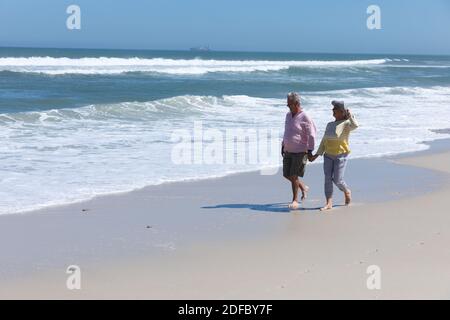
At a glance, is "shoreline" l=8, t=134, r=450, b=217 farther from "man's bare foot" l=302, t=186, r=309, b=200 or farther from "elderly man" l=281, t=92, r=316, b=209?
"elderly man" l=281, t=92, r=316, b=209

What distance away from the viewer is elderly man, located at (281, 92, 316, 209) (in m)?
7.48

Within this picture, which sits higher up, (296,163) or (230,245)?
(296,163)

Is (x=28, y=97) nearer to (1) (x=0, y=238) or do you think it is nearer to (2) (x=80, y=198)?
(2) (x=80, y=198)

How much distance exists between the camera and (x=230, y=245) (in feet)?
19.8

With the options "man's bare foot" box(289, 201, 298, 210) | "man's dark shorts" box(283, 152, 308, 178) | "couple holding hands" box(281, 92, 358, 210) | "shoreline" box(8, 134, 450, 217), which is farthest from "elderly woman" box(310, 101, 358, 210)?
"shoreline" box(8, 134, 450, 217)

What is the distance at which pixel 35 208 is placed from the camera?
7258 mm

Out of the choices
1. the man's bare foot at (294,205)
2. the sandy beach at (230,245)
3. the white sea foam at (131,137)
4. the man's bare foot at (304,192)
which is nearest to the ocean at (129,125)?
the white sea foam at (131,137)

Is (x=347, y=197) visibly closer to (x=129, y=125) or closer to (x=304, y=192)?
(x=304, y=192)

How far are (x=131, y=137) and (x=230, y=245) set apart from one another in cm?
766

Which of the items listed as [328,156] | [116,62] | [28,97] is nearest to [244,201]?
[328,156]

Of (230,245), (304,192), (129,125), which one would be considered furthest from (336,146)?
(129,125)

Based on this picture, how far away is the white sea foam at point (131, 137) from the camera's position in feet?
28.3

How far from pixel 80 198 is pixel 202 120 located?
9.60 meters

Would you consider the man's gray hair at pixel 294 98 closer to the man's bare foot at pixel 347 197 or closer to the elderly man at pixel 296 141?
the elderly man at pixel 296 141
